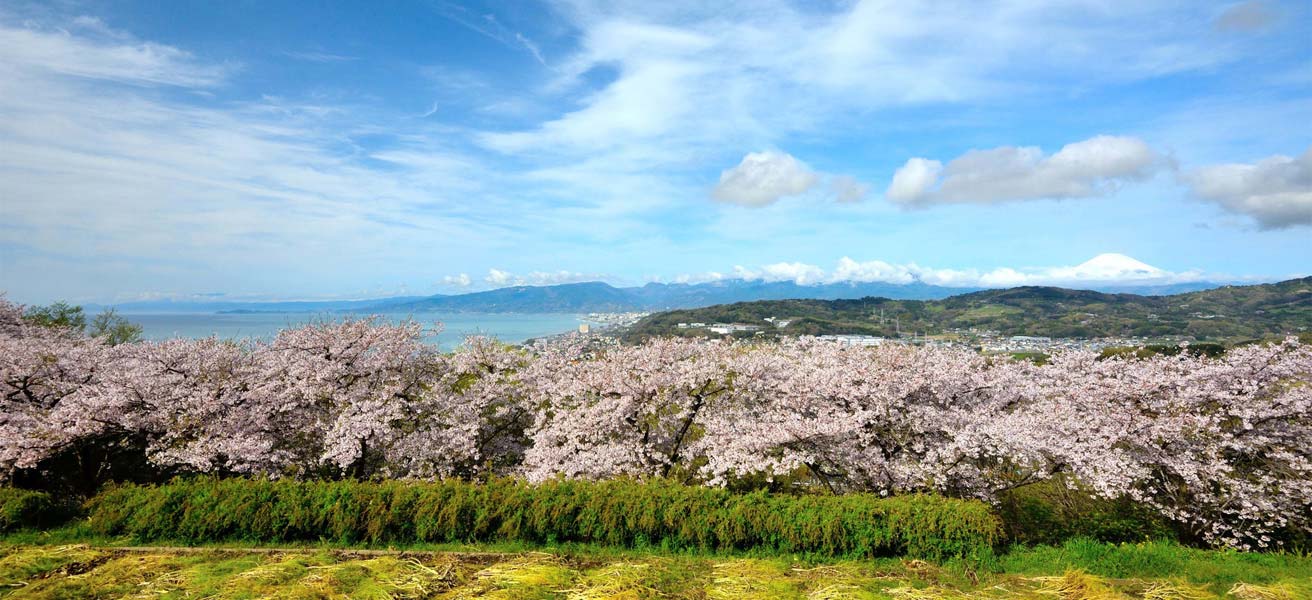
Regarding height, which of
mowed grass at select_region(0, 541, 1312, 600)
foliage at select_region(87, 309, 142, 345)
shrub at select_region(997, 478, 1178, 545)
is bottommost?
shrub at select_region(997, 478, 1178, 545)

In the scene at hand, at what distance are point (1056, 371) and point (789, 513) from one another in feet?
37.3

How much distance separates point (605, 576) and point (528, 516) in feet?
8.08

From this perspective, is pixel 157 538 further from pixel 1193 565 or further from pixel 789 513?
pixel 1193 565

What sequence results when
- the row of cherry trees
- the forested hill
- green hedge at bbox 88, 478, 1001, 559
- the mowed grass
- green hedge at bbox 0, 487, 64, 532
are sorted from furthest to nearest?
the forested hill
the row of cherry trees
green hedge at bbox 0, 487, 64, 532
green hedge at bbox 88, 478, 1001, 559
the mowed grass

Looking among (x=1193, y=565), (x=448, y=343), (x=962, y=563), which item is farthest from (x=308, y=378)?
(x=1193, y=565)

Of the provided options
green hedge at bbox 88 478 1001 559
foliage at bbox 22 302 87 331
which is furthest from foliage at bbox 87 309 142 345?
green hedge at bbox 88 478 1001 559

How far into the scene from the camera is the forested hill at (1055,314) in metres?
82.9

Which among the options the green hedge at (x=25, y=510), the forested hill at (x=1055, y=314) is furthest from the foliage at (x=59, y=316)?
the forested hill at (x=1055, y=314)

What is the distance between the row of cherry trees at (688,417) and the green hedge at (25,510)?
84.8 inches

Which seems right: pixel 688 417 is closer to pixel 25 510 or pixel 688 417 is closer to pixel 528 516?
pixel 528 516

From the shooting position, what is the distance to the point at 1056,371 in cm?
1641

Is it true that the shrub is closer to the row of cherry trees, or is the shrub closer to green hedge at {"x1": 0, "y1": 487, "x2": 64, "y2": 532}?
the row of cherry trees

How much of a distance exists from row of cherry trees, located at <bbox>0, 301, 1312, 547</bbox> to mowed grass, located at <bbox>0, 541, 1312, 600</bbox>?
9.75 ft

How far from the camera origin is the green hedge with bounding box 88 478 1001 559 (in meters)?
10.1
